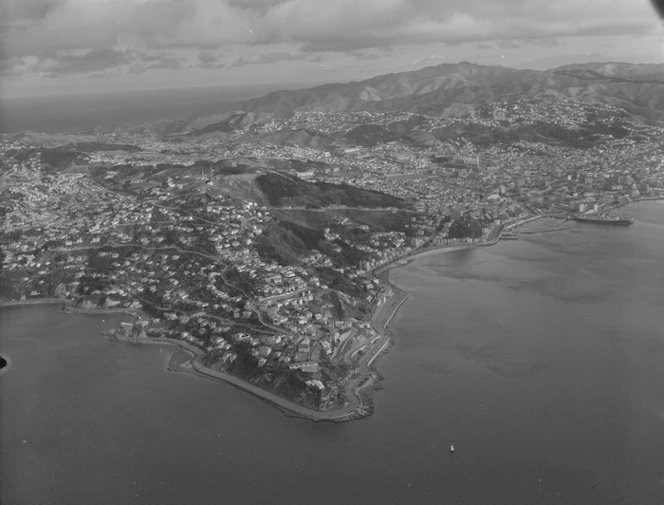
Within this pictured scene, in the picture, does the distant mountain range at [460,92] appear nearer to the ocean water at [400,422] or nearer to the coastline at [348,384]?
the coastline at [348,384]

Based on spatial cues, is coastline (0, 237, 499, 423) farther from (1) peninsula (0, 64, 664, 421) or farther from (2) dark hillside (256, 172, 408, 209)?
(2) dark hillside (256, 172, 408, 209)

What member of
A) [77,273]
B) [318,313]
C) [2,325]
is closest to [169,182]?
[77,273]

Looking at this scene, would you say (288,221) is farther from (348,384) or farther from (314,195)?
(348,384)

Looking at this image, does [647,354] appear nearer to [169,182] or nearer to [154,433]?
[154,433]

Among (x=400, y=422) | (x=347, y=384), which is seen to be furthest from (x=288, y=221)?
(x=400, y=422)

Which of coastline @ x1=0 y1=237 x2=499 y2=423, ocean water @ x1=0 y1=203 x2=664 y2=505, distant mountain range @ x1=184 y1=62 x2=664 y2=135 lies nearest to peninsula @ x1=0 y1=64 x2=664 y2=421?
coastline @ x1=0 y1=237 x2=499 y2=423

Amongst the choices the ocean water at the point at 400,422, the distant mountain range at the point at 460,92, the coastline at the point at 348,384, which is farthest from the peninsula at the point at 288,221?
the distant mountain range at the point at 460,92
